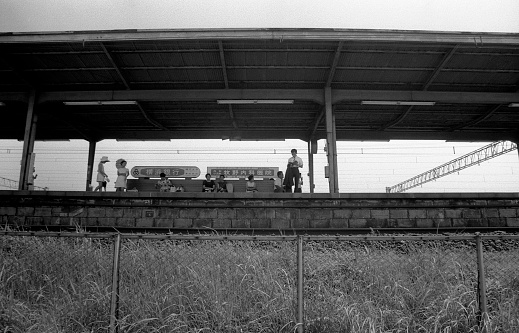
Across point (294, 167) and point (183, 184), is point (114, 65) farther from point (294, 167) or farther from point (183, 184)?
point (183, 184)

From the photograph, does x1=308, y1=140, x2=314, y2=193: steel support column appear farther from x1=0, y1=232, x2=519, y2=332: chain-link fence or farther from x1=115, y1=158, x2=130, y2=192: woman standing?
x1=0, y1=232, x2=519, y2=332: chain-link fence

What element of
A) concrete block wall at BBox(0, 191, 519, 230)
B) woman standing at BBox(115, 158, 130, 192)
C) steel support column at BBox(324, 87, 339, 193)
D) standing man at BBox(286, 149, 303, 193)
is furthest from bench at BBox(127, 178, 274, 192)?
concrete block wall at BBox(0, 191, 519, 230)

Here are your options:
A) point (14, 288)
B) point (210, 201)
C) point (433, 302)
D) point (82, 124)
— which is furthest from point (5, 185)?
point (433, 302)

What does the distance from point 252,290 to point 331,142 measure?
9.05m

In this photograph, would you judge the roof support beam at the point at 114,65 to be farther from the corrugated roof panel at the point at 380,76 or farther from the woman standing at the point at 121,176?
the corrugated roof panel at the point at 380,76

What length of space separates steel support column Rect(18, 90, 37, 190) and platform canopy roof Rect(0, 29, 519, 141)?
467mm

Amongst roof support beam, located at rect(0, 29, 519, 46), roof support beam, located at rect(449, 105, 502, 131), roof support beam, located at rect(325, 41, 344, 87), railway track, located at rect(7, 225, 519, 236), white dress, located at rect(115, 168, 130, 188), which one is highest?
roof support beam, located at rect(0, 29, 519, 46)

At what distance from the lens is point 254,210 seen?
10695 mm

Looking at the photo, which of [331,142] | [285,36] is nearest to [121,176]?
[331,142]

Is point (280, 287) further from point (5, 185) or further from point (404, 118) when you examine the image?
point (5, 185)

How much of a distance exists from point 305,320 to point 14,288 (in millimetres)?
3629

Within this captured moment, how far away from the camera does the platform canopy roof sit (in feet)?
36.1

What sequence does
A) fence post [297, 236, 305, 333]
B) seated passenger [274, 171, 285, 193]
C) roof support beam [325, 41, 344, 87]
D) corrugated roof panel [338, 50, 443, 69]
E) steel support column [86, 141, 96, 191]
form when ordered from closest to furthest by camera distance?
fence post [297, 236, 305, 333]
roof support beam [325, 41, 344, 87]
corrugated roof panel [338, 50, 443, 69]
seated passenger [274, 171, 285, 193]
steel support column [86, 141, 96, 191]

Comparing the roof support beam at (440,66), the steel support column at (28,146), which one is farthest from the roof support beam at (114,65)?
the roof support beam at (440,66)
